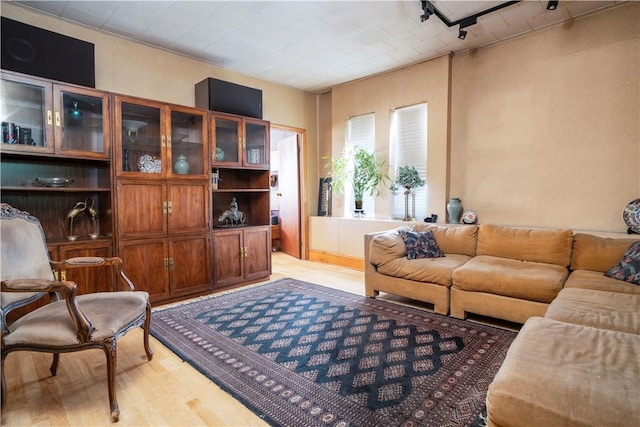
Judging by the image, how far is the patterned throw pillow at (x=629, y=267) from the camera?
250 cm

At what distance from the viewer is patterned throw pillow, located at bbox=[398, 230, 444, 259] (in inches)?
136

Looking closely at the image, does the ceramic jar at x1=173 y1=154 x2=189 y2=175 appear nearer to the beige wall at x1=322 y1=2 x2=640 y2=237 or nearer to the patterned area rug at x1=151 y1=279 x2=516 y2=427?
the patterned area rug at x1=151 y1=279 x2=516 y2=427

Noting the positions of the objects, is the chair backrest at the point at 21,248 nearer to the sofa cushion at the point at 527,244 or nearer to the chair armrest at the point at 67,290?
the chair armrest at the point at 67,290

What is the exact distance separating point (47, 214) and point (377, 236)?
3.23m

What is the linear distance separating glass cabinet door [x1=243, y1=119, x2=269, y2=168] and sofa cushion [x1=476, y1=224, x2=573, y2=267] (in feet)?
9.07

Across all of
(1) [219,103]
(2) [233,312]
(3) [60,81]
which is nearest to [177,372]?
(2) [233,312]

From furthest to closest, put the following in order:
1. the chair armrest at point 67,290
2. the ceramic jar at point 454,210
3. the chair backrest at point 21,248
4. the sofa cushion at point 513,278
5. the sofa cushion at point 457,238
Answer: the ceramic jar at point 454,210 < the sofa cushion at point 457,238 < the sofa cushion at point 513,278 < the chair backrest at point 21,248 < the chair armrest at point 67,290

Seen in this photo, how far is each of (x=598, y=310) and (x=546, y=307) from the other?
0.59 meters

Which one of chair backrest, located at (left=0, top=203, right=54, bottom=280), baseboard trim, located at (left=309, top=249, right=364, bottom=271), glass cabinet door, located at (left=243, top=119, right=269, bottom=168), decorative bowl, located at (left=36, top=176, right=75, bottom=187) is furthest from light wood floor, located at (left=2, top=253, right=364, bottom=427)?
baseboard trim, located at (left=309, top=249, right=364, bottom=271)

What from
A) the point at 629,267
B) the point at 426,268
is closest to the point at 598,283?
the point at 629,267

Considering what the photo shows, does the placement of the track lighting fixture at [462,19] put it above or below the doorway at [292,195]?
above

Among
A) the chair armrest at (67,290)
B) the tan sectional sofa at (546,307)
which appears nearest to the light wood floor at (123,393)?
the chair armrest at (67,290)

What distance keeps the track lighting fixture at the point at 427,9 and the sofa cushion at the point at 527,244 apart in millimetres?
2172

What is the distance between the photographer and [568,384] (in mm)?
1204
